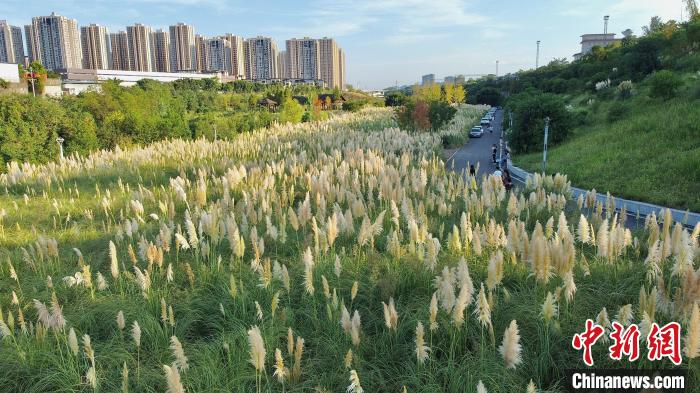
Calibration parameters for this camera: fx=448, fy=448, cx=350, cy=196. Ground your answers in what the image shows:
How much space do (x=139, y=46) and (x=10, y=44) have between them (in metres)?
28.9

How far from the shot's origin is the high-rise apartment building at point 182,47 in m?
122

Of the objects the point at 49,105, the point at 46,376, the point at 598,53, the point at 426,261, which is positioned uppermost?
the point at 598,53

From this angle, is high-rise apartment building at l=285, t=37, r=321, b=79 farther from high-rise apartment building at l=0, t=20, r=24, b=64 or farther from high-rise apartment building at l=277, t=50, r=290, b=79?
high-rise apartment building at l=0, t=20, r=24, b=64

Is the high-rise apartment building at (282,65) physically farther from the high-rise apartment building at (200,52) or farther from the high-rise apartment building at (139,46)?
the high-rise apartment building at (139,46)

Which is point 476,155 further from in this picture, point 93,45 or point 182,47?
point 182,47

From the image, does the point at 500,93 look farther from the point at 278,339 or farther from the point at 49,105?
the point at 278,339

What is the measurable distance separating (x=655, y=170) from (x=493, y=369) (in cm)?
1127

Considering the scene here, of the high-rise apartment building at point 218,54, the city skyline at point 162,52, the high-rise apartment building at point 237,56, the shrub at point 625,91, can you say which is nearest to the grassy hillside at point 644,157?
the shrub at point 625,91

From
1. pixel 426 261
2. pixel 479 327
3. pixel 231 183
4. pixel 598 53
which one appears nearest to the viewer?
pixel 479 327

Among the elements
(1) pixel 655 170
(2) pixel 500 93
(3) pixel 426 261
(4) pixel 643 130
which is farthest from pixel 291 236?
(2) pixel 500 93

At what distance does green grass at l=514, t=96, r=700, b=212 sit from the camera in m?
10.5

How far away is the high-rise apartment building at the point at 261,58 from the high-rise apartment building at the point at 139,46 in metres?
26.1

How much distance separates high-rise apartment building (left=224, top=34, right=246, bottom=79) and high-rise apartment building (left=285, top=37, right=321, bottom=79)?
46.2 feet

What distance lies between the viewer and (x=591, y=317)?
3.39 m
